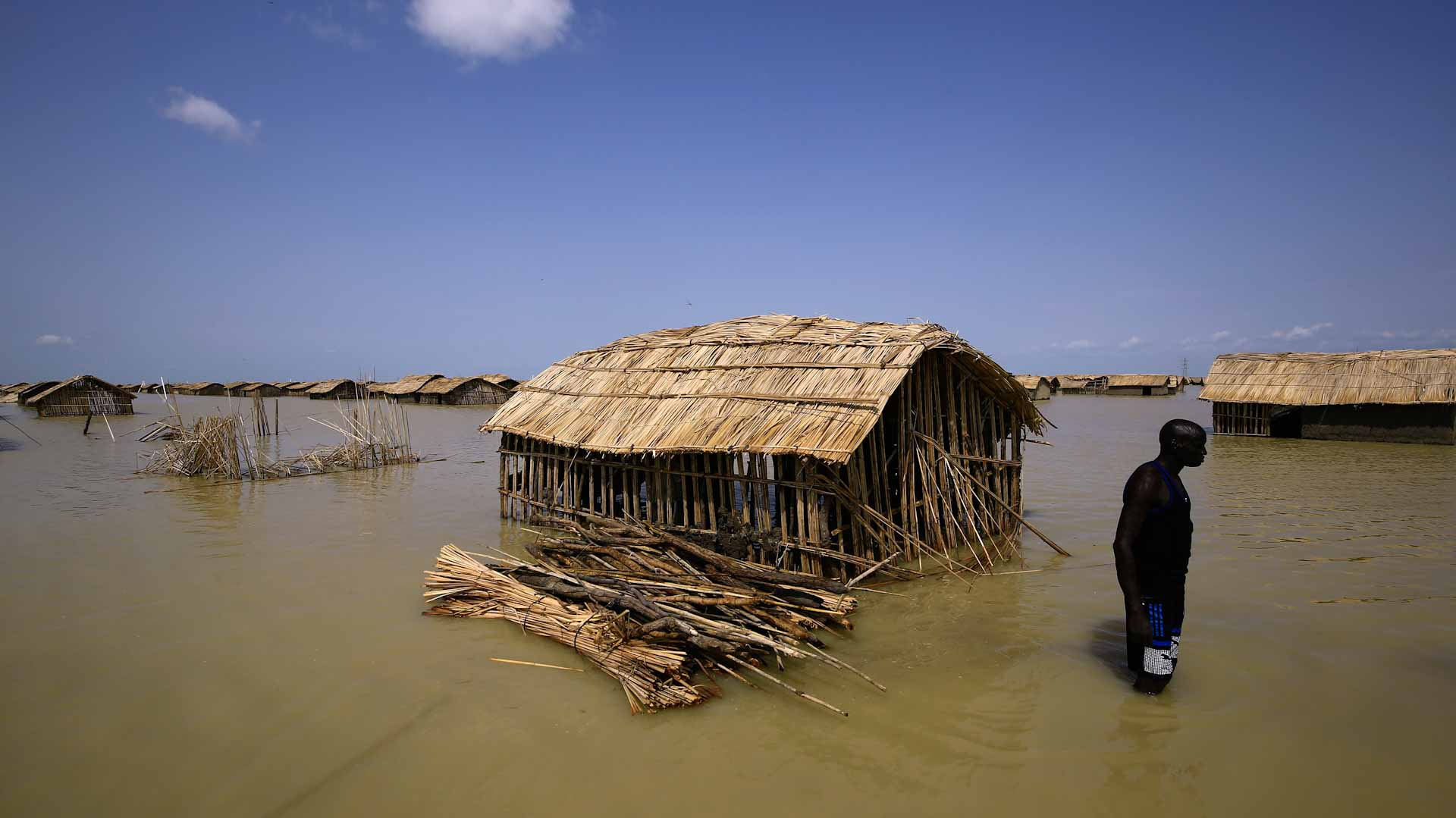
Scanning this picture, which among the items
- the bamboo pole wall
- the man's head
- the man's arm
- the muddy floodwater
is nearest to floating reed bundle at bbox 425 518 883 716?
the muddy floodwater

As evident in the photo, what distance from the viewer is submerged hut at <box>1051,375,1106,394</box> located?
2101 inches

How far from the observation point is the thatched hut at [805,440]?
683 centimetres

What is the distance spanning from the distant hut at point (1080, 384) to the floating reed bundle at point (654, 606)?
175 feet

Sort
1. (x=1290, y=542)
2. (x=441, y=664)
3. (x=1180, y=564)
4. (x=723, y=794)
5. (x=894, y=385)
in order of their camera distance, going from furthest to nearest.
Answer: (x=1290, y=542), (x=894, y=385), (x=441, y=664), (x=1180, y=564), (x=723, y=794)

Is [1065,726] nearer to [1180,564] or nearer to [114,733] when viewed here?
[1180,564]

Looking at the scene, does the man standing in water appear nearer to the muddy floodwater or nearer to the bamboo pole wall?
the muddy floodwater

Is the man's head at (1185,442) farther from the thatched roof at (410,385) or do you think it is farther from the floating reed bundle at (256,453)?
the thatched roof at (410,385)

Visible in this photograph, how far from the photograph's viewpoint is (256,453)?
15898mm

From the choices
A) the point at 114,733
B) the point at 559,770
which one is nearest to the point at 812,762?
the point at 559,770

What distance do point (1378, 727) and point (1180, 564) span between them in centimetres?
162

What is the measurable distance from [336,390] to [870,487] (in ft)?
161

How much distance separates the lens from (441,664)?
5.51m

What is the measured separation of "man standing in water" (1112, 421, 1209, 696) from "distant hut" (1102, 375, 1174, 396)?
168ft

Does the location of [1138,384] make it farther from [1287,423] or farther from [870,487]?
[870,487]
